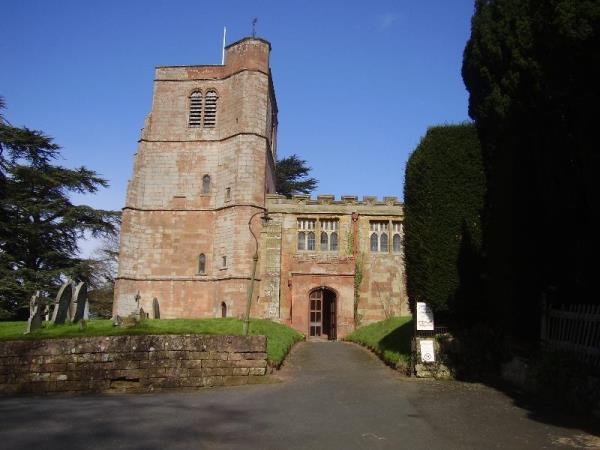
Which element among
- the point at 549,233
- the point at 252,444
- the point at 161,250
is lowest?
the point at 252,444

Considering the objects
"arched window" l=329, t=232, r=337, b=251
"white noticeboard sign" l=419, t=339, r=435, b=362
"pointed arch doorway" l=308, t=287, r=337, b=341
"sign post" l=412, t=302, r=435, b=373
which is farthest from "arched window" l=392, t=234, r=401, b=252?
"white noticeboard sign" l=419, t=339, r=435, b=362

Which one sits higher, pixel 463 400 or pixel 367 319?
pixel 367 319

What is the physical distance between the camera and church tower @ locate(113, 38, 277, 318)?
26797 millimetres

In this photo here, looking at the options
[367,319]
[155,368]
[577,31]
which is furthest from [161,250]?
[577,31]

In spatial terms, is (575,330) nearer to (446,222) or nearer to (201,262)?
(446,222)

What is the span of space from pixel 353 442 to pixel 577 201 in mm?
6626

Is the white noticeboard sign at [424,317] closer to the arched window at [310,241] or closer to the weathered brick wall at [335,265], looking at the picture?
the weathered brick wall at [335,265]

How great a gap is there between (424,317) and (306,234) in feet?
49.9

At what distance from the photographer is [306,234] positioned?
27094 mm

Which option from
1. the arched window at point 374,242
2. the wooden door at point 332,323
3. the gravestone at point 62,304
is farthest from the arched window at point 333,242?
the gravestone at point 62,304

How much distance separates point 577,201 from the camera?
983 centimetres

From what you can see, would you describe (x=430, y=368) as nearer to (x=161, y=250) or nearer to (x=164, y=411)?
(x=164, y=411)

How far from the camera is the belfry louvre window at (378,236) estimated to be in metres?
27.1

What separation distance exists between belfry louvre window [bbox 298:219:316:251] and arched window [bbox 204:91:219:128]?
27.9 feet
